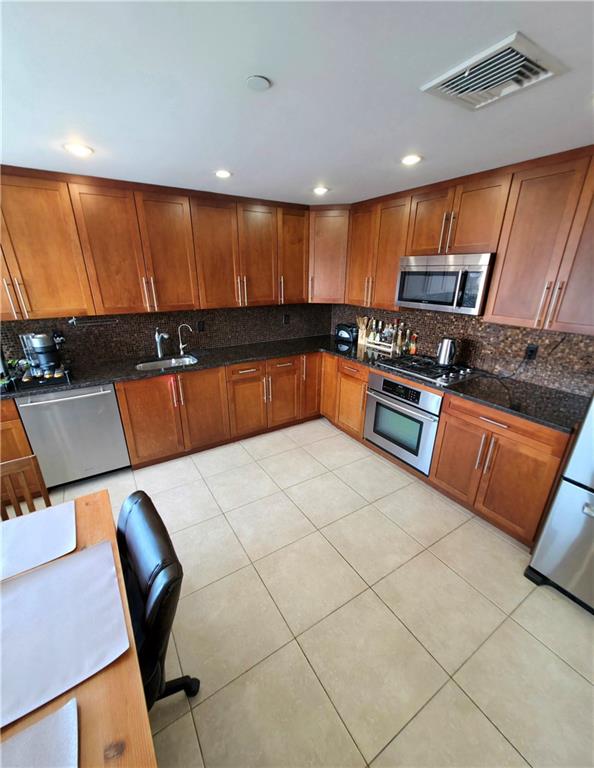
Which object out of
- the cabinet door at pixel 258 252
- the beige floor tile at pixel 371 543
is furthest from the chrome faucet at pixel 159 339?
the beige floor tile at pixel 371 543

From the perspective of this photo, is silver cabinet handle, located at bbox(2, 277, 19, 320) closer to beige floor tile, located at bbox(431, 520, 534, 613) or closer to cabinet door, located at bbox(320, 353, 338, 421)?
cabinet door, located at bbox(320, 353, 338, 421)

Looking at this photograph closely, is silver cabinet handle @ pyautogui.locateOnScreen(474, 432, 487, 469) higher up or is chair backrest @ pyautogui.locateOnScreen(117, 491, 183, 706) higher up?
chair backrest @ pyautogui.locateOnScreen(117, 491, 183, 706)

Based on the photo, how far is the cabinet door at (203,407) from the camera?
2814mm

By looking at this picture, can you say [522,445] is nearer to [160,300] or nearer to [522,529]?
[522,529]

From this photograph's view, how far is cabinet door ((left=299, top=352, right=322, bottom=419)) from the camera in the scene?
11.2ft

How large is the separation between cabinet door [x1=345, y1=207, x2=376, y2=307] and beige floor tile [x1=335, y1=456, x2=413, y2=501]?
5.12ft

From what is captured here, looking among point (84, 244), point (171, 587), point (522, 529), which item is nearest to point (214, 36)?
point (171, 587)

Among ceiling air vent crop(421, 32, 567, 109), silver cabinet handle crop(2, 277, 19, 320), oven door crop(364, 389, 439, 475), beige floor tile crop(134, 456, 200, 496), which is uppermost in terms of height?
ceiling air vent crop(421, 32, 567, 109)

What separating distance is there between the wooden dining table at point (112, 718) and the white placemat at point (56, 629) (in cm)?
2

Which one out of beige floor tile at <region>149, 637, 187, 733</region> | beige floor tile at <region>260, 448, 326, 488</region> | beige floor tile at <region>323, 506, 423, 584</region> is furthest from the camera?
beige floor tile at <region>260, 448, 326, 488</region>

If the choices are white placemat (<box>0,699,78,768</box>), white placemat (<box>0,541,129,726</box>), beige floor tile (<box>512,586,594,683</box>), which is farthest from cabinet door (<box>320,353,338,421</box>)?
white placemat (<box>0,699,78,768</box>)

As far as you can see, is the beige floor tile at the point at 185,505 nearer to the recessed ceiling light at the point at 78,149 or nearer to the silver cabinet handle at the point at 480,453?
the silver cabinet handle at the point at 480,453

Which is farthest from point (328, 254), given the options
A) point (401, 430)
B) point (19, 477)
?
point (19, 477)

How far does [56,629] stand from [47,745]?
24 centimetres
